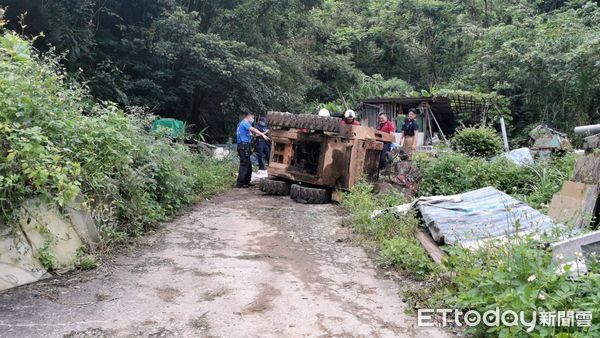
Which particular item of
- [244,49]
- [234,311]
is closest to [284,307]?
[234,311]

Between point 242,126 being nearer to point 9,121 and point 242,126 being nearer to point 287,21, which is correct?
point 9,121

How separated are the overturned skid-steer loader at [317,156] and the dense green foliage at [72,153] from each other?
257 cm

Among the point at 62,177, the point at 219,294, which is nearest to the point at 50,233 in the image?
the point at 62,177

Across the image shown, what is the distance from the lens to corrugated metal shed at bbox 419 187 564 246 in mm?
4641

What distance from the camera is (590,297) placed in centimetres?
269

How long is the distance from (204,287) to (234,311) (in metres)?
0.60

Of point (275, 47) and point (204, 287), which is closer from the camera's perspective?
point (204, 287)

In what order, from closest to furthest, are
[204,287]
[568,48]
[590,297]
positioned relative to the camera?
[590,297], [204,287], [568,48]

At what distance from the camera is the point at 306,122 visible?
863 cm

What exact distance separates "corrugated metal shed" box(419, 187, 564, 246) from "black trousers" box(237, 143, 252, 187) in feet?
15.9

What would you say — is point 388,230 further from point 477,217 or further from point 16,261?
point 16,261

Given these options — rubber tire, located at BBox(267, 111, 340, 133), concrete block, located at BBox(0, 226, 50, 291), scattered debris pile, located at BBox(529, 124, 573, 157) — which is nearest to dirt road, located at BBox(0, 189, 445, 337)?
concrete block, located at BBox(0, 226, 50, 291)

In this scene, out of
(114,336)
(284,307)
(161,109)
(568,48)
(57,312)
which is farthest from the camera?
(161,109)
